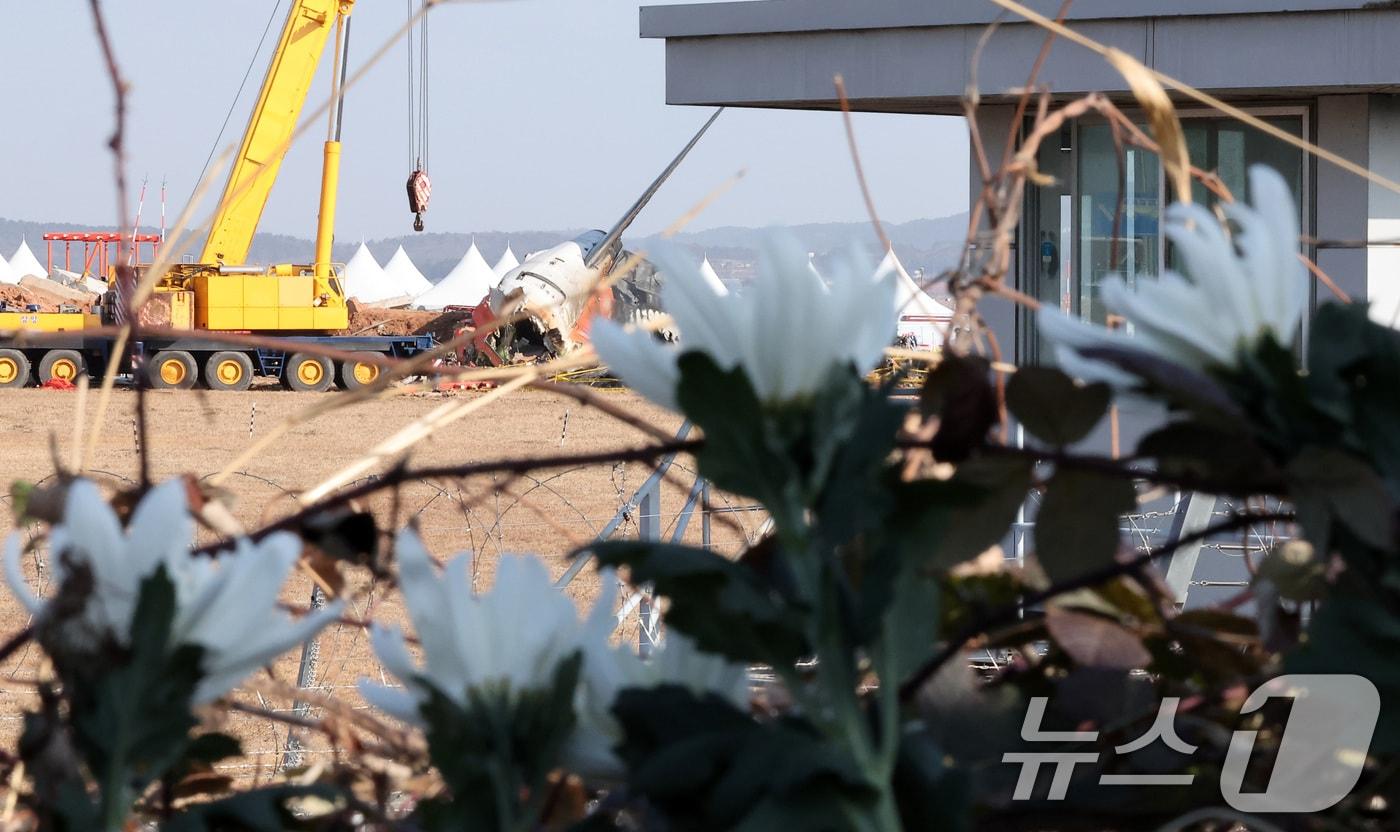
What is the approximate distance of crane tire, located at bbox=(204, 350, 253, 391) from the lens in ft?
63.5

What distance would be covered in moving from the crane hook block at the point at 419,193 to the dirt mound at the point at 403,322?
3.12 metres

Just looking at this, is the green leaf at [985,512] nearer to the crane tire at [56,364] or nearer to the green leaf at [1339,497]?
the green leaf at [1339,497]

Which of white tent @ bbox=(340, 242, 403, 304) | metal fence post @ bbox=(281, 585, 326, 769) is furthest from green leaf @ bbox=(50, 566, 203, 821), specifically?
white tent @ bbox=(340, 242, 403, 304)

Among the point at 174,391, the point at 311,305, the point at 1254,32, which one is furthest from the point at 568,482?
the point at 174,391

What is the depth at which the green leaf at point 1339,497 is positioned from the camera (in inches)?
10.1

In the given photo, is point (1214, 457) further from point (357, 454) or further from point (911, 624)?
point (357, 454)

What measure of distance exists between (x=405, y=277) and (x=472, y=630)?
151 feet

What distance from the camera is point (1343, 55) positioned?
6.34 m

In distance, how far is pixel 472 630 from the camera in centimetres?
28

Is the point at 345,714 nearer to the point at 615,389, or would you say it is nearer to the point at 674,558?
the point at 674,558

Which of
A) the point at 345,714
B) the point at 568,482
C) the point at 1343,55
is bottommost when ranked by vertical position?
the point at 568,482

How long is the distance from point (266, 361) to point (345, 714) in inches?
829

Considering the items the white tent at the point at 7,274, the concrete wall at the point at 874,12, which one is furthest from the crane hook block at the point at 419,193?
the white tent at the point at 7,274

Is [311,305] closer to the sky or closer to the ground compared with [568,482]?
closer to the sky
